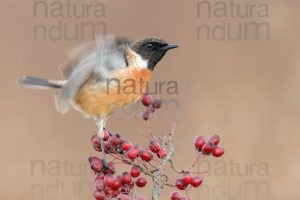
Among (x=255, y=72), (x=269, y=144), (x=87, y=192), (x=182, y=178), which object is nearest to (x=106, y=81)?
(x=182, y=178)

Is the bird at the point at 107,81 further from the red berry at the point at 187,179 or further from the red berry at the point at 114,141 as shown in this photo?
the red berry at the point at 187,179

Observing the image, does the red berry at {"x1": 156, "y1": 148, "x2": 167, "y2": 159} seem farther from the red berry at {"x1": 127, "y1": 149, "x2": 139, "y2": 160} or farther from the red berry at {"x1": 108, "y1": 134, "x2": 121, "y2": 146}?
the red berry at {"x1": 108, "y1": 134, "x2": 121, "y2": 146}

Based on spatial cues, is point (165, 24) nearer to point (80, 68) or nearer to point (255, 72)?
point (255, 72)

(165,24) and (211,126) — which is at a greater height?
(165,24)

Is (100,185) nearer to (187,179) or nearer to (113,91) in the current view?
(187,179)

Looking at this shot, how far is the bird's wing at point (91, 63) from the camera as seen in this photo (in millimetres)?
4461

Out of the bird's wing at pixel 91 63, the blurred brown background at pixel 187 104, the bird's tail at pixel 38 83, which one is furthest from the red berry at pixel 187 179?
the blurred brown background at pixel 187 104

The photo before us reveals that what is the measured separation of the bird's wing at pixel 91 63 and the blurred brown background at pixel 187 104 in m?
2.48

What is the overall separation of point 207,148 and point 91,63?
1.19 metres

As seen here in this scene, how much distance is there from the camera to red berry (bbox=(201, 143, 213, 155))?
3.73m

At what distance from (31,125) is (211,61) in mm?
2105

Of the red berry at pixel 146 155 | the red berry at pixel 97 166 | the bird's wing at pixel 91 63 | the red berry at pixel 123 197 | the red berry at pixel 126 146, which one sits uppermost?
the bird's wing at pixel 91 63

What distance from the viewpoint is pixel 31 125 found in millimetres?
8188

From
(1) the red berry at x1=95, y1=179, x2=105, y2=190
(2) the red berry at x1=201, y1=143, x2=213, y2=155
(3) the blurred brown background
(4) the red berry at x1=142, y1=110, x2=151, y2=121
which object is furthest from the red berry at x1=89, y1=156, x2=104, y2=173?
(3) the blurred brown background
